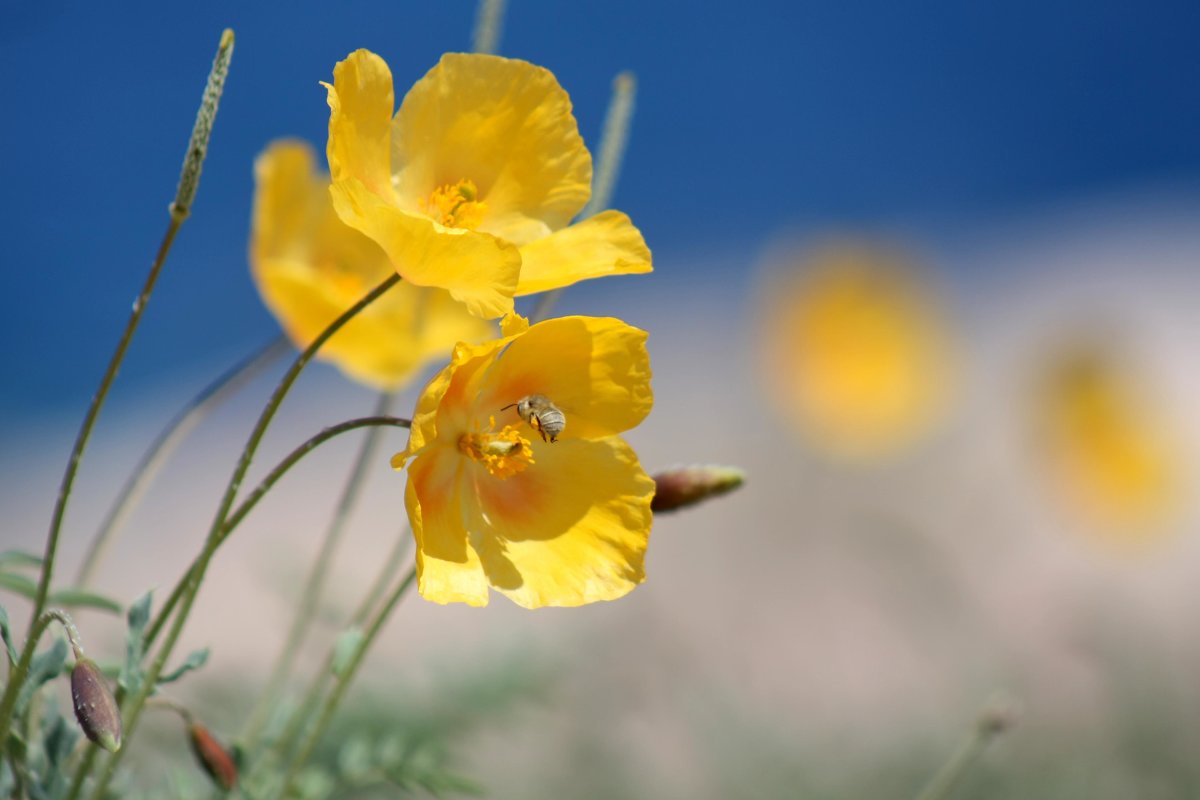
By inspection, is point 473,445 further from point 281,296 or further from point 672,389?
point 672,389

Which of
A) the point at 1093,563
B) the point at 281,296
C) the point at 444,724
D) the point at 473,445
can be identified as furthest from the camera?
the point at 1093,563

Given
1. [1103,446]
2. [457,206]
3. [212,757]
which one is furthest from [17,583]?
[1103,446]

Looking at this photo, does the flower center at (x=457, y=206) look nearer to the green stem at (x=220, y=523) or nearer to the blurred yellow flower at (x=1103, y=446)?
the green stem at (x=220, y=523)

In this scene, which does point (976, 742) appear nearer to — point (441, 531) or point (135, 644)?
point (441, 531)

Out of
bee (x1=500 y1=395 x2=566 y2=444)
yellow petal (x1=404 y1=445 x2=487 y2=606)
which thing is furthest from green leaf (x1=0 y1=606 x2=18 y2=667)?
bee (x1=500 y1=395 x2=566 y2=444)

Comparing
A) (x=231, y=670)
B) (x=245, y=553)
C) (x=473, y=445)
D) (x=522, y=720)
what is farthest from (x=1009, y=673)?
(x=245, y=553)

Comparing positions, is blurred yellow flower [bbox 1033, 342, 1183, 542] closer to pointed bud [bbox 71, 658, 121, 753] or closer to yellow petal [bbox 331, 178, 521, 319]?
yellow petal [bbox 331, 178, 521, 319]

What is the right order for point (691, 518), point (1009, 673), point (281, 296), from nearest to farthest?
point (281, 296)
point (1009, 673)
point (691, 518)
